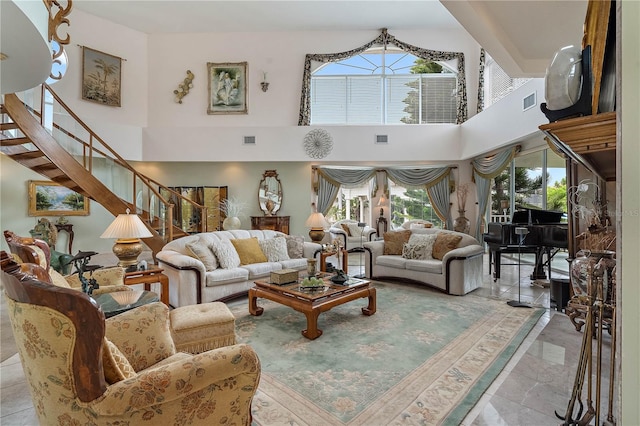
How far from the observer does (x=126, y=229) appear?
3445 mm

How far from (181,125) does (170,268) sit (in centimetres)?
568

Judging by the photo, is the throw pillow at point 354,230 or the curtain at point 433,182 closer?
the throw pillow at point 354,230

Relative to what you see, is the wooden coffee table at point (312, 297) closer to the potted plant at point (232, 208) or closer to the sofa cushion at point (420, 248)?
the sofa cushion at point (420, 248)

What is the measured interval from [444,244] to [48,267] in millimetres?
4750

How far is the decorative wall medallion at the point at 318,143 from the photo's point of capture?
8.34 meters

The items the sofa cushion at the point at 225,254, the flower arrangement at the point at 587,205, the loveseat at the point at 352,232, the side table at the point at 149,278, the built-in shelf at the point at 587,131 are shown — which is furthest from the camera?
the loveseat at the point at 352,232

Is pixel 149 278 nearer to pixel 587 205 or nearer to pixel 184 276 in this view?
pixel 184 276

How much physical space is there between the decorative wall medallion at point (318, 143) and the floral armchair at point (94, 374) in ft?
24.0

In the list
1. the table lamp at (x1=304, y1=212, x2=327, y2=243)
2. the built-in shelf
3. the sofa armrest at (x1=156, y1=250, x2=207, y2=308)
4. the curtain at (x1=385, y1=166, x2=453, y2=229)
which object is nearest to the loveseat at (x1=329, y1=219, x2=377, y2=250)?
the curtain at (x1=385, y1=166, x2=453, y2=229)

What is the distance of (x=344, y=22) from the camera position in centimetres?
838

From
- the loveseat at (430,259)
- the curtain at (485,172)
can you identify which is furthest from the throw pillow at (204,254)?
the curtain at (485,172)

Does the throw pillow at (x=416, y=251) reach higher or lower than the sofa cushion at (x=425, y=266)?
higher

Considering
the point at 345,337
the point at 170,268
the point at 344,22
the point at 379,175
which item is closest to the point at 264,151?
the point at 379,175

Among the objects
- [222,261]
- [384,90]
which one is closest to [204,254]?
[222,261]
